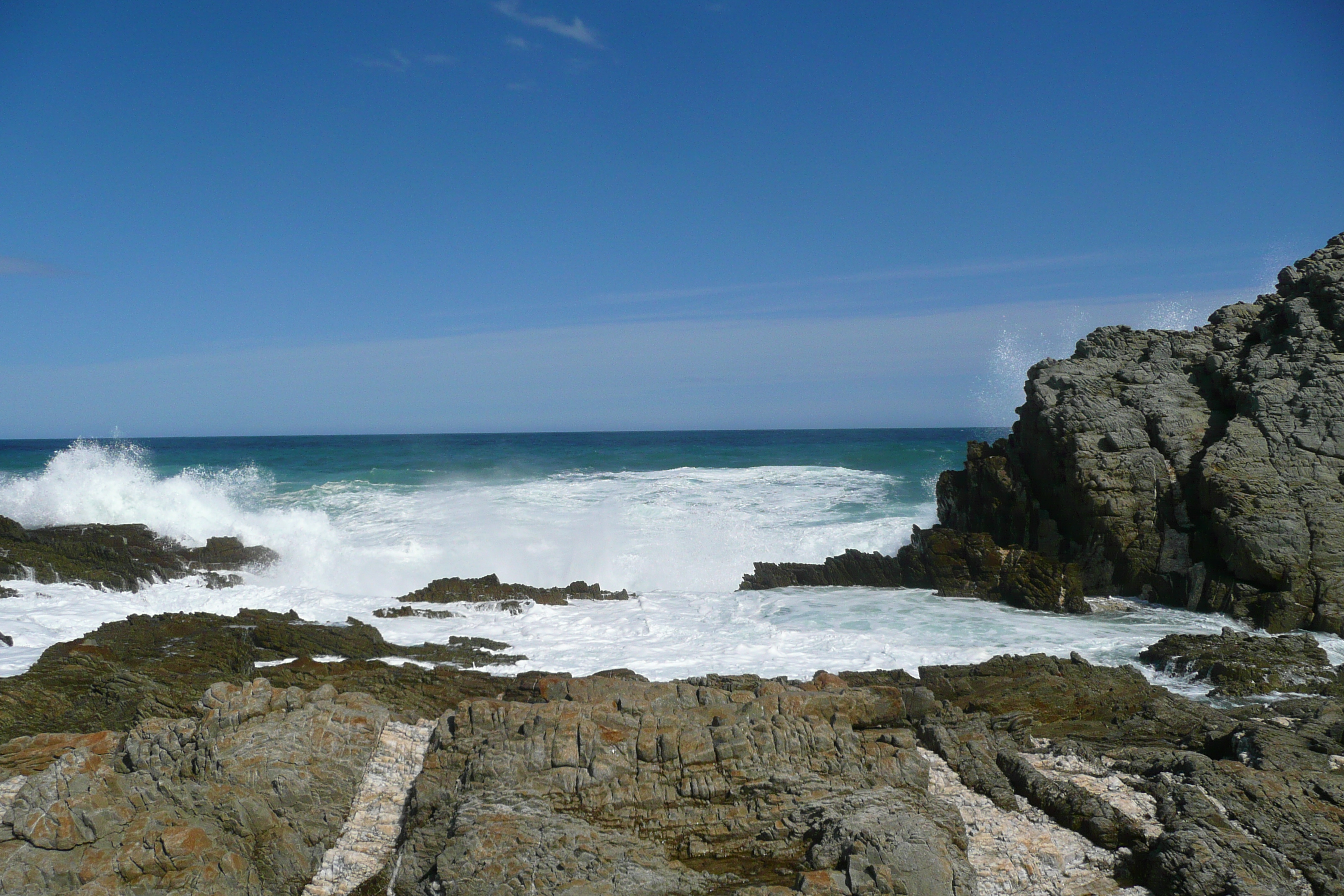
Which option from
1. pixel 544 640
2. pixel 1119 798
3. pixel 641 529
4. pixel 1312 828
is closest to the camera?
pixel 1312 828

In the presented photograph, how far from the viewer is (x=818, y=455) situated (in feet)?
180

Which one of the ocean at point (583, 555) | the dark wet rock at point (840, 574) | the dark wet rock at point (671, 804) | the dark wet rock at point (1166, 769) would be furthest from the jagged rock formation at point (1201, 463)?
the dark wet rock at point (671, 804)

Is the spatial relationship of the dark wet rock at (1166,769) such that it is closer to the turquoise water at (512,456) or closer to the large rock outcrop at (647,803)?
the large rock outcrop at (647,803)

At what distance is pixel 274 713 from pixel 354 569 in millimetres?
14117

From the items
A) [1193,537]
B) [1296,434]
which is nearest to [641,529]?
[1193,537]

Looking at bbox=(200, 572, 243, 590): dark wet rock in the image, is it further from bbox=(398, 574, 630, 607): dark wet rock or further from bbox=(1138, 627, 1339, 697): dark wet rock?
bbox=(1138, 627, 1339, 697): dark wet rock

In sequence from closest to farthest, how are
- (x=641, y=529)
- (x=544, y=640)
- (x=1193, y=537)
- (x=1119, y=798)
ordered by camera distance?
(x=1119, y=798) → (x=544, y=640) → (x=1193, y=537) → (x=641, y=529)

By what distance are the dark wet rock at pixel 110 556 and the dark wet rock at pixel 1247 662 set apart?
16.4m

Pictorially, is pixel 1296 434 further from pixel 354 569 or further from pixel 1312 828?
pixel 354 569

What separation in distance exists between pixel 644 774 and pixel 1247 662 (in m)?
8.57

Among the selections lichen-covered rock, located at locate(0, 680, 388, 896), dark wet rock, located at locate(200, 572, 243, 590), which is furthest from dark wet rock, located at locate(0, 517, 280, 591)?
lichen-covered rock, located at locate(0, 680, 388, 896)

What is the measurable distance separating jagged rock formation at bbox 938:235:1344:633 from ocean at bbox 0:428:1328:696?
0.89 m

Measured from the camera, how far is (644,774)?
5688 millimetres

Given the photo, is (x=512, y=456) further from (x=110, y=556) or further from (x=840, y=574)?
(x=840, y=574)
